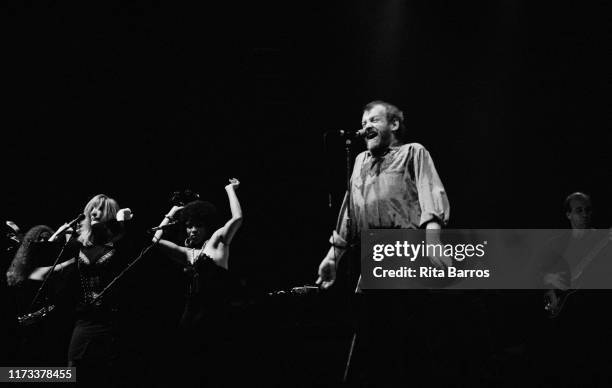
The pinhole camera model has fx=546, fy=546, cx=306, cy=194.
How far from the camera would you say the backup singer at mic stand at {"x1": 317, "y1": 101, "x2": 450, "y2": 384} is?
2.99 m

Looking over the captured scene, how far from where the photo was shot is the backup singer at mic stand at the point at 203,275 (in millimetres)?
3935

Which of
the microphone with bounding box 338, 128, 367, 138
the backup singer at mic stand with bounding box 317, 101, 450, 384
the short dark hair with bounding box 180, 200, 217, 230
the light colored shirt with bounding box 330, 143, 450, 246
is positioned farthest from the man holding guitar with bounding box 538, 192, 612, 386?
the short dark hair with bounding box 180, 200, 217, 230

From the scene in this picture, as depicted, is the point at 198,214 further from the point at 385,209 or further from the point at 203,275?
the point at 385,209

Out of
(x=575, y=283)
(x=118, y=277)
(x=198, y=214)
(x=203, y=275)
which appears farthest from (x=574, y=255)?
(x=118, y=277)

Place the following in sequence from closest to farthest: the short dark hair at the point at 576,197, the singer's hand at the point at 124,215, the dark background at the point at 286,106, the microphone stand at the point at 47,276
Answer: the microphone stand at the point at 47,276 < the singer's hand at the point at 124,215 < the short dark hair at the point at 576,197 < the dark background at the point at 286,106

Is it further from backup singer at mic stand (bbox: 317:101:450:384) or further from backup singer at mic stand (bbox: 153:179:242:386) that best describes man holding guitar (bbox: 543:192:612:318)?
backup singer at mic stand (bbox: 153:179:242:386)

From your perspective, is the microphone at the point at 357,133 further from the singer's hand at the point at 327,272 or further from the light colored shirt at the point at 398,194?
the singer's hand at the point at 327,272

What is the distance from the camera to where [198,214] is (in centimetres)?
455

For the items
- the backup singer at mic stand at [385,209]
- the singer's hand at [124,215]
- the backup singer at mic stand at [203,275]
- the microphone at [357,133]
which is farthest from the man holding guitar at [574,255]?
the singer's hand at [124,215]

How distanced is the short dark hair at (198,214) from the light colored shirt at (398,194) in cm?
159

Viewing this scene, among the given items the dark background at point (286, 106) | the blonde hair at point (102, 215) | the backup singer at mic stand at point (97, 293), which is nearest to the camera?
the backup singer at mic stand at point (97, 293)

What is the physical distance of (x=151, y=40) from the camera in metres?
5.54

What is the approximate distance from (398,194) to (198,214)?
2019 mm

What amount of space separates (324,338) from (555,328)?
1833 millimetres
